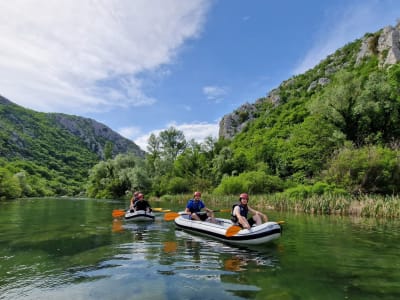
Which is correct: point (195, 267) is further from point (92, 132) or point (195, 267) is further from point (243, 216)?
point (92, 132)

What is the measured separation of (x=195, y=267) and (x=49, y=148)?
411 ft

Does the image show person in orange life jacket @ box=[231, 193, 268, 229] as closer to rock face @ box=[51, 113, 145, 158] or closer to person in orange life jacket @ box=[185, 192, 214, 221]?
person in orange life jacket @ box=[185, 192, 214, 221]

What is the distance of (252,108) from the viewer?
75188 millimetres

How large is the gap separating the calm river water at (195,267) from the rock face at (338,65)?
1759 inches

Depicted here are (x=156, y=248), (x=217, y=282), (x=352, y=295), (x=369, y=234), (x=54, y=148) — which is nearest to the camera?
(x=352, y=295)

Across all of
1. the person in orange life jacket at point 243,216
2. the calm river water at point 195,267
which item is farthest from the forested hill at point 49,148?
the person in orange life jacket at point 243,216

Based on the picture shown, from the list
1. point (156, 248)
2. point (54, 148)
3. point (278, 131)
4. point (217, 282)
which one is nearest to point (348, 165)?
point (156, 248)

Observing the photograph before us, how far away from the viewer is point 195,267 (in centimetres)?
691

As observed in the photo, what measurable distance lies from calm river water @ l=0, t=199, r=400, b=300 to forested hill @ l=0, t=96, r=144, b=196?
188 feet

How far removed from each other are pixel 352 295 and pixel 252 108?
7209 cm

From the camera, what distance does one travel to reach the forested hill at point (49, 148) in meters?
86.2

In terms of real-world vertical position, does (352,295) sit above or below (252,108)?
below

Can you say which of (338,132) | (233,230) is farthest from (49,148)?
(233,230)

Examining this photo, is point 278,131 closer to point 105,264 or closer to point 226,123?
point 226,123
